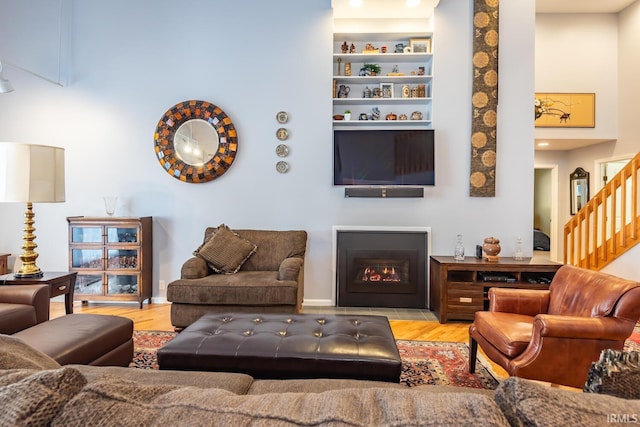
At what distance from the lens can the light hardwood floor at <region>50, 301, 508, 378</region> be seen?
320 centimetres

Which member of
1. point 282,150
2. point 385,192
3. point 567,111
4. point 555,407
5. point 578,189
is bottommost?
point 555,407

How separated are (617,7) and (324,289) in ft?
22.1

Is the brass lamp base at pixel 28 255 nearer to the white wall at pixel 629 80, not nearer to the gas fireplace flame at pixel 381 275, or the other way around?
the gas fireplace flame at pixel 381 275

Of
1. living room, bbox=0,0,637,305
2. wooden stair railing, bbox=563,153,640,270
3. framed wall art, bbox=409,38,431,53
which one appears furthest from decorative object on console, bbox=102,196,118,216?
wooden stair railing, bbox=563,153,640,270

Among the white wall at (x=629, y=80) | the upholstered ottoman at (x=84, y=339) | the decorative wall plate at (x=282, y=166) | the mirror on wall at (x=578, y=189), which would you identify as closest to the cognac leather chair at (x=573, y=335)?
the upholstered ottoman at (x=84, y=339)

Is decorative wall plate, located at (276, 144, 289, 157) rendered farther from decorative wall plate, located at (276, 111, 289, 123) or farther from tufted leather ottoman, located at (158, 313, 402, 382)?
tufted leather ottoman, located at (158, 313, 402, 382)

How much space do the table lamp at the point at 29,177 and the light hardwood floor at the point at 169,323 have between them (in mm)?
1030

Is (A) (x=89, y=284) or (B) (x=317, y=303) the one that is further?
(B) (x=317, y=303)

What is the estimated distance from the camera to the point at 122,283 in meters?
4.01

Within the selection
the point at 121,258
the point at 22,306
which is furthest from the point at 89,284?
the point at 22,306

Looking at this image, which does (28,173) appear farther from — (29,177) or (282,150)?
(282,150)

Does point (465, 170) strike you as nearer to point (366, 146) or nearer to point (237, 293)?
point (366, 146)

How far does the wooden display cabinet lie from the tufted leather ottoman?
2.20 metres

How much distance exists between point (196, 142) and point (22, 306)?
7.84 ft
